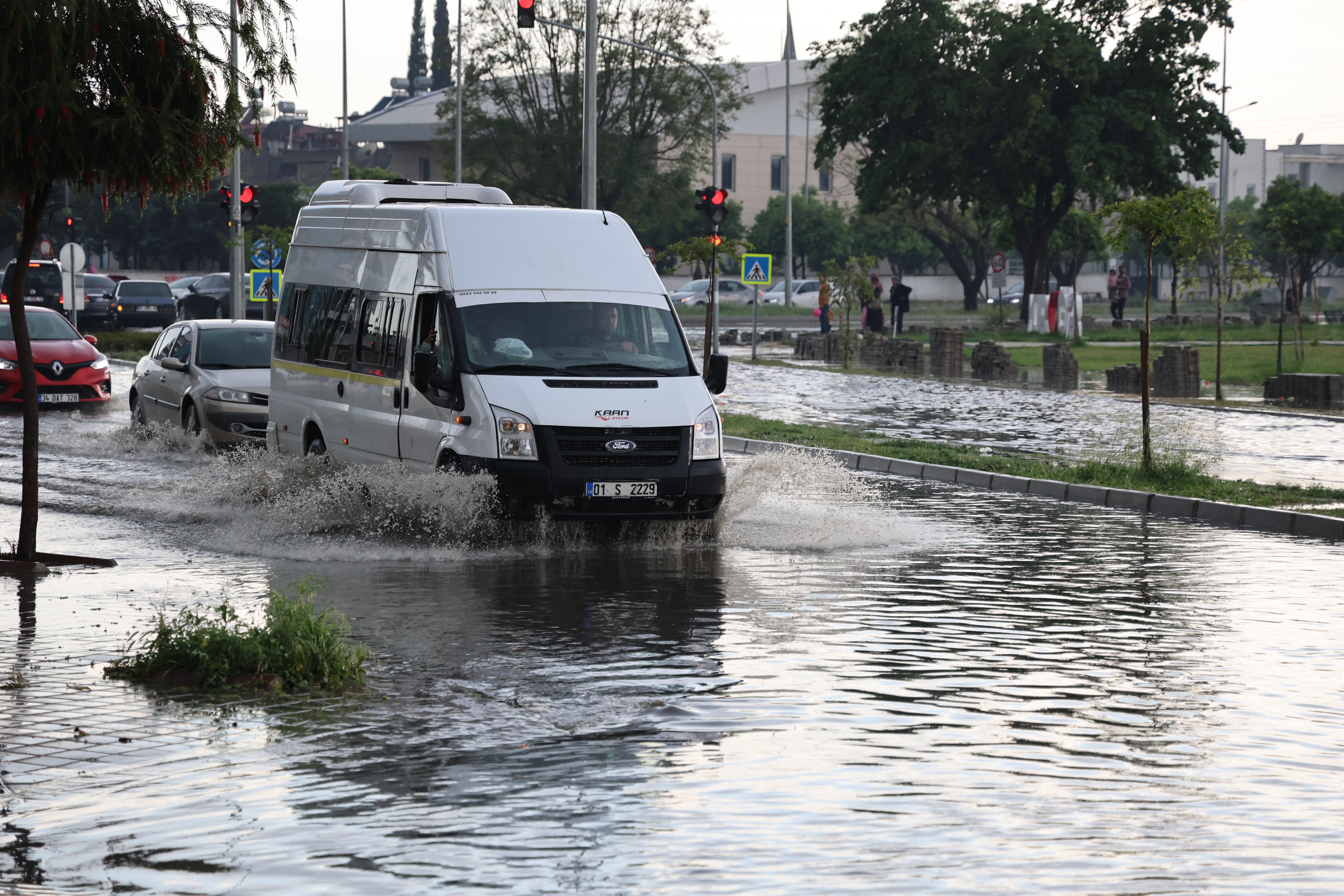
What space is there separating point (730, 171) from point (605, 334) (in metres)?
92.0

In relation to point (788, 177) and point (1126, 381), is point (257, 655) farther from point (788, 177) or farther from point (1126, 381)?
point (788, 177)

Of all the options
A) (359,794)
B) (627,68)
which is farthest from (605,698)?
(627,68)

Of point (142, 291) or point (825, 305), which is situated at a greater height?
point (142, 291)

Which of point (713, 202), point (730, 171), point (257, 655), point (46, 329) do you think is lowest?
point (257, 655)

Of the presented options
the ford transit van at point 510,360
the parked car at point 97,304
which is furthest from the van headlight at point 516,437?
the parked car at point 97,304

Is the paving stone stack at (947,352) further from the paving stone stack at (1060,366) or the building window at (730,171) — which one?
the building window at (730,171)

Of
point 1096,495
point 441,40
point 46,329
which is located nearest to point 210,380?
point 46,329

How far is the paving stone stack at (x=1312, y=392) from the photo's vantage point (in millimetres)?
27203

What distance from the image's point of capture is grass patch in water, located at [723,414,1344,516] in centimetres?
1531

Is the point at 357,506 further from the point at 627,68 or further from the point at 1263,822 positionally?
the point at 627,68

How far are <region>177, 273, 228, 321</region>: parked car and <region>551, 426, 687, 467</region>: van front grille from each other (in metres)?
43.4

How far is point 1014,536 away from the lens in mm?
13453

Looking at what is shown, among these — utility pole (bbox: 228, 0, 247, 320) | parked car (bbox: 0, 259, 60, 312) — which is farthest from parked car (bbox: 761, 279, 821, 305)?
utility pole (bbox: 228, 0, 247, 320)

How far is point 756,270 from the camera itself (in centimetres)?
3641
